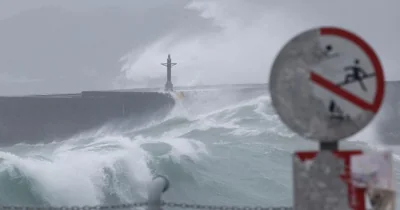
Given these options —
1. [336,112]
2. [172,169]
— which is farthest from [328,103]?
[172,169]

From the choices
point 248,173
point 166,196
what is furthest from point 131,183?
point 248,173

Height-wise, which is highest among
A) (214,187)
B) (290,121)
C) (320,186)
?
(290,121)

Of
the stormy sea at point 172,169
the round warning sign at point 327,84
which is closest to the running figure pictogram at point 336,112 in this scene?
the round warning sign at point 327,84

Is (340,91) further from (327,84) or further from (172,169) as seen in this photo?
(172,169)

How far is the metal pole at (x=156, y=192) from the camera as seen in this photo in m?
3.19

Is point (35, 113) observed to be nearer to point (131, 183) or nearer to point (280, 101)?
point (131, 183)

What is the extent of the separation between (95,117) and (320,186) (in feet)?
93.8

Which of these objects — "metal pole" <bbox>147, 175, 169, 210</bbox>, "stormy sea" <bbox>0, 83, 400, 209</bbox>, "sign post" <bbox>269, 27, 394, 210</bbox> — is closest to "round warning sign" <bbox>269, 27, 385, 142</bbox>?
"sign post" <bbox>269, 27, 394, 210</bbox>

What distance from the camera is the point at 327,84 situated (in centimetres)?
243

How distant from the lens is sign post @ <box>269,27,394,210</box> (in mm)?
2399

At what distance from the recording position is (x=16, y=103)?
93.6ft

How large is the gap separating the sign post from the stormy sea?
1002 cm

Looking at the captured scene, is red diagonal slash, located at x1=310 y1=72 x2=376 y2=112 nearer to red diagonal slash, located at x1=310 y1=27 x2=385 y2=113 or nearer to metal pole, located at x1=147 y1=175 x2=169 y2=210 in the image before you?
red diagonal slash, located at x1=310 y1=27 x2=385 y2=113

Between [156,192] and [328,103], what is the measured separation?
1.10m
